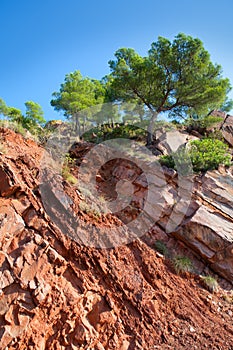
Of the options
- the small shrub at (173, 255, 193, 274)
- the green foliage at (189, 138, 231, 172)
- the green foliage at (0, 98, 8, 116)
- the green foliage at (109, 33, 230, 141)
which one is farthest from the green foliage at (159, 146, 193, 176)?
the green foliage at (0, 98, 8, 116)

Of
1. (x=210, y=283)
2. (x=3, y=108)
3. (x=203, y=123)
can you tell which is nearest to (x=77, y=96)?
(x=3, y=108)

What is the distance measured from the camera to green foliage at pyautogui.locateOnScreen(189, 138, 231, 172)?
9.43 m

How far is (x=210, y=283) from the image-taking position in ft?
20.4

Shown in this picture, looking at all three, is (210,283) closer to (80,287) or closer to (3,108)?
(80,287)

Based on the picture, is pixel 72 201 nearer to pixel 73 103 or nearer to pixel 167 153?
pixel 167 153

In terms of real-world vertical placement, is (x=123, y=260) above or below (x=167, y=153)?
below

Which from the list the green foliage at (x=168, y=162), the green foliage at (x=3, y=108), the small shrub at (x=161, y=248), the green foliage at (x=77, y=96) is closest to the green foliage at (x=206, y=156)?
the green foliage at (x=168, y=162)

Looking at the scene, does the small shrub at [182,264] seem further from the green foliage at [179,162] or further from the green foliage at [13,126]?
the green foliage at [13,126]

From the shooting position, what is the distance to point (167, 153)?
10.4 m

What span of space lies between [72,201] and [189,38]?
34.5 ft

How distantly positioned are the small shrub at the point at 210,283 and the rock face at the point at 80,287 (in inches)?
6.8

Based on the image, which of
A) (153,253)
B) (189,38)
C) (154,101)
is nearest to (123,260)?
(153,253)

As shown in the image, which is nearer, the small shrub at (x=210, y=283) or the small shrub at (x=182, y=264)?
the small shrub at (x=210, y=283)

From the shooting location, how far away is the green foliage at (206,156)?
943 cm
